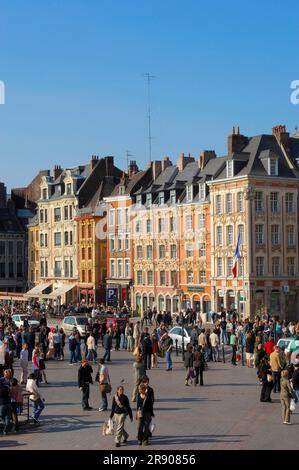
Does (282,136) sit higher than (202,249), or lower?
higher

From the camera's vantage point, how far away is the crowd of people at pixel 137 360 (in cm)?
1967

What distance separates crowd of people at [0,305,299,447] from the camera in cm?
1967

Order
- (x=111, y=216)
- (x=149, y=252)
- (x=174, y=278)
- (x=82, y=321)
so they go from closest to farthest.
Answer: (x=82, y=321)
(x=174, y=278)
(x=149, y=252)
(x=111, y=216)

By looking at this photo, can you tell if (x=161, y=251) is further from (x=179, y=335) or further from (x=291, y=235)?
(x=179, y=335)

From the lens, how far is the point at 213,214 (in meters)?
65.1

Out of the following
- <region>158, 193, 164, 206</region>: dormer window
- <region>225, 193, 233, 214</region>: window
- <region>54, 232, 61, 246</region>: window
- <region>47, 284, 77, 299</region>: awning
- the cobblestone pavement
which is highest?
<region>158, 193, 164, 206</region>: dormer window

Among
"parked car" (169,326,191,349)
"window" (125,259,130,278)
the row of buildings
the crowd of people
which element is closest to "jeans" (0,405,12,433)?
the crowd of people

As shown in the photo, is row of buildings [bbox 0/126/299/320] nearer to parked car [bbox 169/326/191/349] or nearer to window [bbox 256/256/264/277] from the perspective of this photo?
window [bbox 256/256/264/277]

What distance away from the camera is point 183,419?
71.4 feet

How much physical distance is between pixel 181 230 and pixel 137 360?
1763 inches

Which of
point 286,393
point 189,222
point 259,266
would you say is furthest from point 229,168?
point 286,393

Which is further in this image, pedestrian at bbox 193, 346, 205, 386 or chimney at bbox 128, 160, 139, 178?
chimney at bbox 128, 160, 139, 178

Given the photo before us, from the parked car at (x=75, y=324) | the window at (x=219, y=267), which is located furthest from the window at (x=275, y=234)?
the parked car at (x=75, y=324)
